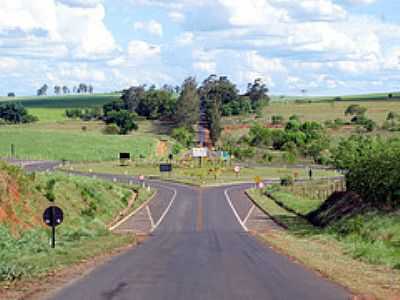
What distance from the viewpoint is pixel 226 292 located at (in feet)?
53.9

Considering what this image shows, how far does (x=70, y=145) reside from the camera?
449 ft

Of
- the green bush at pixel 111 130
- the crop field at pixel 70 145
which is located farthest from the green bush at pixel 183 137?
the green bush at pixel 111 130

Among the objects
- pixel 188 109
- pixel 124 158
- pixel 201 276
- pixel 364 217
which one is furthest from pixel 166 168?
pixel 201 276

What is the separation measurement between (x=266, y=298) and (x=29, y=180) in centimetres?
2976

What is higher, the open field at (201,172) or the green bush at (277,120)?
the green bush at (277,120)

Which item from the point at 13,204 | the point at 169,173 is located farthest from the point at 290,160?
the point at 13,204

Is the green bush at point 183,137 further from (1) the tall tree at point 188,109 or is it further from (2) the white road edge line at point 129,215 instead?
(2) the white road edge line at point 129,215

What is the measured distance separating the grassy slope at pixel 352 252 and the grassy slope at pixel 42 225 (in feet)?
22.4

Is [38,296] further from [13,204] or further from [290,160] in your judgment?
[290,160]

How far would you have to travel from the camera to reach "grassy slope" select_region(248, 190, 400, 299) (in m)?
18.9

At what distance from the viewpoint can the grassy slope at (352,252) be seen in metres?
18.9

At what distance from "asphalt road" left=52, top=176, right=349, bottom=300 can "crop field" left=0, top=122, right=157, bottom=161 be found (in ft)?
311

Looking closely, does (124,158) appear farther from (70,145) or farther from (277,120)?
(277,120)

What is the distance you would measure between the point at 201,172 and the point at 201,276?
8434 cm
